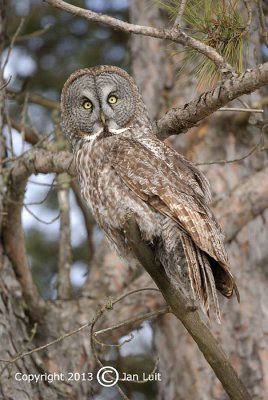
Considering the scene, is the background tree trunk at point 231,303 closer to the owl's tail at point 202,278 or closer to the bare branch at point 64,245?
the bare branch at point 64,245

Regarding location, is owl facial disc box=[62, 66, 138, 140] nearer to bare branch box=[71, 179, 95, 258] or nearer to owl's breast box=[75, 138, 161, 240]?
owl's breast box=[75, 138, 161, 240]

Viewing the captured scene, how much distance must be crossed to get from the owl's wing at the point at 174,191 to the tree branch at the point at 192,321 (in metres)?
0.23

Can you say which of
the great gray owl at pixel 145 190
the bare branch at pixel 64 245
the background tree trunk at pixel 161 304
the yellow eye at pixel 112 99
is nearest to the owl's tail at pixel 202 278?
the great gray owl at pixel 145 190

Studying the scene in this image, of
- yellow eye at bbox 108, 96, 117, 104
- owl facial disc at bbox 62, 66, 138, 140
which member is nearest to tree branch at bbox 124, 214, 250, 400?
owl facial disc at bbox 62, 66, 138, 140

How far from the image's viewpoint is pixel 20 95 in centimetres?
564

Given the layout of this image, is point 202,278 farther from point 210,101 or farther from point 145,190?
point 210,101

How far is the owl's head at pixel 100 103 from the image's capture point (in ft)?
12.6

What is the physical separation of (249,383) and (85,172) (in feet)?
8.98

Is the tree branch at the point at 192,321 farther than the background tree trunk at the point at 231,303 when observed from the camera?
No

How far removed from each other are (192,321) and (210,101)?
1132 mm

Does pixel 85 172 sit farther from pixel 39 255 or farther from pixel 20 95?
pixel 39 255

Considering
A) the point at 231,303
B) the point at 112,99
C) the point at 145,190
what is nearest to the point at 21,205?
the point at 112,99

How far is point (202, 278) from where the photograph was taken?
9.70 ft

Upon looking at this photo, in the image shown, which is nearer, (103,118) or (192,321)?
(192,321)
